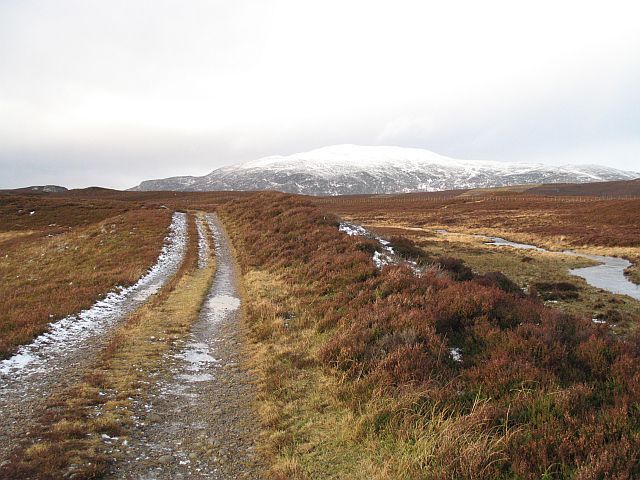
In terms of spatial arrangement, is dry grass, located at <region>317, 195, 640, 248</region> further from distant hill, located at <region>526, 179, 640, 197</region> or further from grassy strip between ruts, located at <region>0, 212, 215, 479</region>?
distant hill, located at <region>526, 179, 640, 197</region>

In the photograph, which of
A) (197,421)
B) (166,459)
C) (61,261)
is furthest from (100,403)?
(61,261)

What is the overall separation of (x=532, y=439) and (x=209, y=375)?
21.7ft

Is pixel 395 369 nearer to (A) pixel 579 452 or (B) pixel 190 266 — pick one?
(A) pixel 579 452

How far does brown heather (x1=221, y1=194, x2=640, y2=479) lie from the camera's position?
4.95m

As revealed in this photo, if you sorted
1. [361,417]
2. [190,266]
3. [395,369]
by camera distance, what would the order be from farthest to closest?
[190,266], [395,369], [361,417]

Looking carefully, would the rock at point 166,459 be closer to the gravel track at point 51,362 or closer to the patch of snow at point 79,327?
the gravel track at point 51,362

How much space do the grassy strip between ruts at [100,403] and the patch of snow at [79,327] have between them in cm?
85

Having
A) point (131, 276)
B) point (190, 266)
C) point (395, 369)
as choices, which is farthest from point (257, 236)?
point (395, 369)

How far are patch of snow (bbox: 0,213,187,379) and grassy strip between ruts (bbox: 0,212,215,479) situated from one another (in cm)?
85

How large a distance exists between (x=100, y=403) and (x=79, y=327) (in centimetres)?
559

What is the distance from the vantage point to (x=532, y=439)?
5180 mm

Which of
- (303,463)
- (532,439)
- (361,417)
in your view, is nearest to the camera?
(532,439)

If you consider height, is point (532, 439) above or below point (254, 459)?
above

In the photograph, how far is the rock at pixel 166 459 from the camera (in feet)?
19.1
